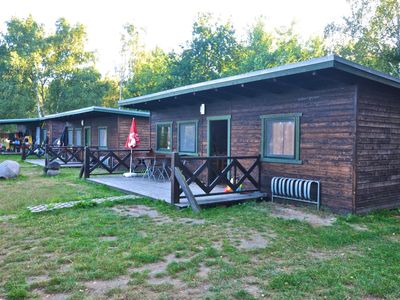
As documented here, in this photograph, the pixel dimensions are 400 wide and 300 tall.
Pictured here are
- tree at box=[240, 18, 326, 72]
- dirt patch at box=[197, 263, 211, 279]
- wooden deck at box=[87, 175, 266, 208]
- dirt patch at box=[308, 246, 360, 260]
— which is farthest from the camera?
tree at box=[240, 18, 326, 72]

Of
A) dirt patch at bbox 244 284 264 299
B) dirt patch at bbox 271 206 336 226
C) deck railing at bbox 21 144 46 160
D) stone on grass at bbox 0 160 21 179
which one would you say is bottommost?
dirt patch at bbox 244 284 264 299

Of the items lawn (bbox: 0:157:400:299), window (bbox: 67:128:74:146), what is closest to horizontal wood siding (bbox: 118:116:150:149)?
window (bbox: 67:128:74:146)

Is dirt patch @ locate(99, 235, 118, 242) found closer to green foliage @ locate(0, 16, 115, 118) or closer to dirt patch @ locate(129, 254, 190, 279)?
dirt patch @ locate(129, 254, 190, 279)

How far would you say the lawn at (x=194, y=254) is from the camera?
301 centimetres

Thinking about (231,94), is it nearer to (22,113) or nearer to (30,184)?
(30,184)

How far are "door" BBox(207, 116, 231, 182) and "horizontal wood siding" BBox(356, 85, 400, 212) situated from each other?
368cm

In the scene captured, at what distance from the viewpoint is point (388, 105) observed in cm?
678

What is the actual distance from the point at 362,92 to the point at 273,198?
2628 mm

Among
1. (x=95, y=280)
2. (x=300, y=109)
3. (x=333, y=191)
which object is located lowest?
(x=95, y=280)

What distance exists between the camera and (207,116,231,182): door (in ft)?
30.3

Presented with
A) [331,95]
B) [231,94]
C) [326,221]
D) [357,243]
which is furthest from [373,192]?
[231,94]


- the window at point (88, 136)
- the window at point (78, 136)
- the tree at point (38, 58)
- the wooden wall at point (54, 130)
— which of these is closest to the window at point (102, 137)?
the window at point (88, 136)

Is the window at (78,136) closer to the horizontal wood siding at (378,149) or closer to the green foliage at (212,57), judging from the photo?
the green foliage at (212,57)

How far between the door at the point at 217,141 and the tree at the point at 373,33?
42.2 ft
